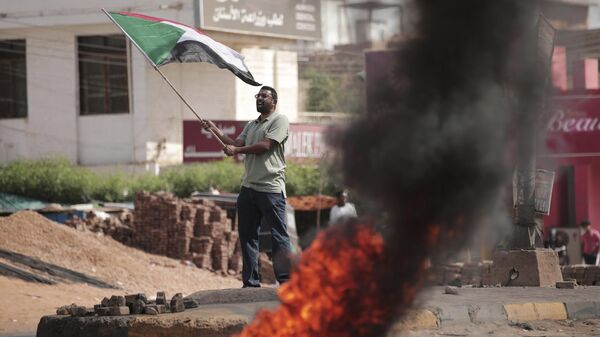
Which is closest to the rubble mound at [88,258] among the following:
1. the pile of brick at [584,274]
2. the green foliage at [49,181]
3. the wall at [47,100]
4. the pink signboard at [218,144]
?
the pile of brick at [584,274]

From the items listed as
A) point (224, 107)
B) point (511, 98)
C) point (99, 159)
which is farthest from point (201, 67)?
point (511, 98)

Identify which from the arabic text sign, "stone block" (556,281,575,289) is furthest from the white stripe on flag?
the arabic text sign

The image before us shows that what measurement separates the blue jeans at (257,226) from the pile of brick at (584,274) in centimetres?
717

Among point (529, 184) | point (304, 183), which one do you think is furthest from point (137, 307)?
point (304, 183)

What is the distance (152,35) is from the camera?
1145 centimetres

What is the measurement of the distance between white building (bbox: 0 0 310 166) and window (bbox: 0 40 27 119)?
0.17 ft

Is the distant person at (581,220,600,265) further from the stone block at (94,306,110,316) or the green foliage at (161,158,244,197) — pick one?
the stone block at (94,306,110,316)

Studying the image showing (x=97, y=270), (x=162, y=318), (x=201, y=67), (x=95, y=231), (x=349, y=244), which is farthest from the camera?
(x=201, y=67)

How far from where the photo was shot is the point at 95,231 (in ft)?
75.4

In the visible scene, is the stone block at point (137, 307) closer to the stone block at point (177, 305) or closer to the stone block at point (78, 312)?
the stone block at point (177, 305)

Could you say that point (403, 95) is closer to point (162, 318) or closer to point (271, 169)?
point (162, 318)

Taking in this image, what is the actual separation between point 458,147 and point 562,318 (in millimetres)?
5291

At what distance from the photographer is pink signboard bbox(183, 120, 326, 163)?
114 feet

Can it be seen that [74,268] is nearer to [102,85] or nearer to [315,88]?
[102,85]
